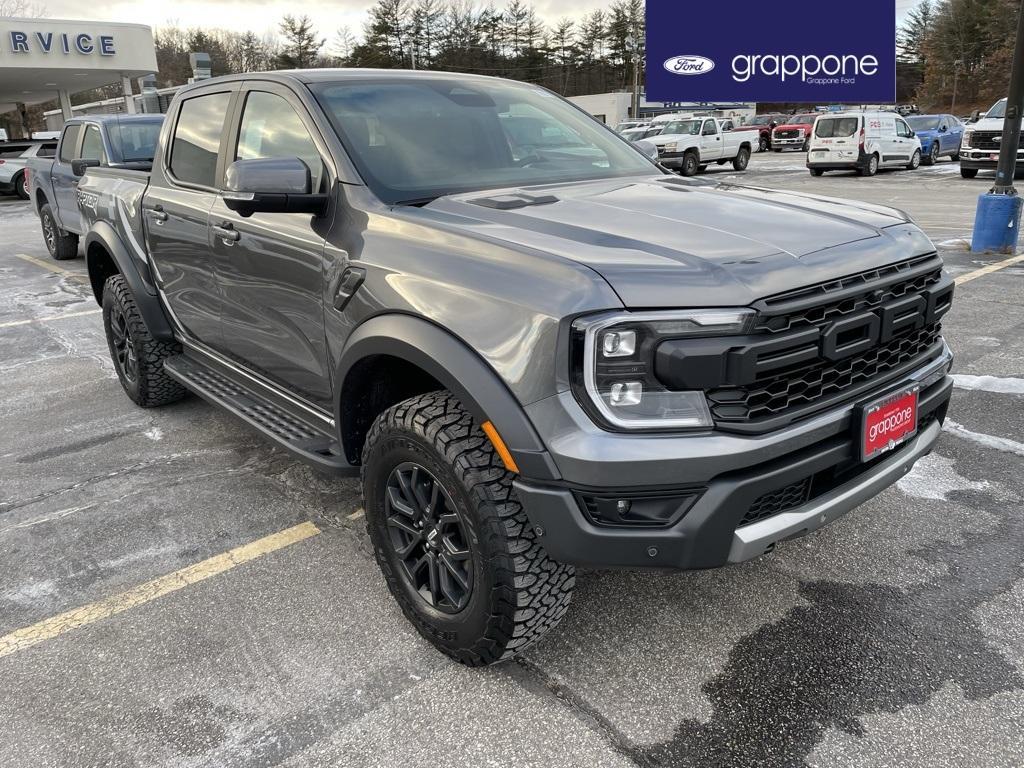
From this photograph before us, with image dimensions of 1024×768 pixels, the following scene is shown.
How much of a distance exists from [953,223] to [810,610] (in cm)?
1121

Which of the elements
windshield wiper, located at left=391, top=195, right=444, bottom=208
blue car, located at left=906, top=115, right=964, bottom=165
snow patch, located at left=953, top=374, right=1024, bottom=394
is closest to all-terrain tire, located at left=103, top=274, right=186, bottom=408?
windshield wiper, located at left=391, top=195, right=444, bottom=208

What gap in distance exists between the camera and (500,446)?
2107mm

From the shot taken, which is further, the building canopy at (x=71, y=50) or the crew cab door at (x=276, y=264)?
the building canopy at (x=71, y=50)

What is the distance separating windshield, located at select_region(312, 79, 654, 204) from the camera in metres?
2.93

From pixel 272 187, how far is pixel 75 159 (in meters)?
7.35

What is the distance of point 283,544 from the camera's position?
10.8ft

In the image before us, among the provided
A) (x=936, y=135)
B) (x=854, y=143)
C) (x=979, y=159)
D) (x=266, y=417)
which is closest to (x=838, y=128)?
(x=854, y=143)

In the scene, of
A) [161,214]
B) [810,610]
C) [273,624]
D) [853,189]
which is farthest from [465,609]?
[853,189]

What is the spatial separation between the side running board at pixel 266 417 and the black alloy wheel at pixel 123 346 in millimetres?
430

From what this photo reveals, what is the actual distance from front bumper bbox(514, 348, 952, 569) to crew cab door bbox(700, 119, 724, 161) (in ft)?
76.1

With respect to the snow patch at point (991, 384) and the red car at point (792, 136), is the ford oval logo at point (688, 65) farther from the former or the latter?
the snow patch at point (991, 384)

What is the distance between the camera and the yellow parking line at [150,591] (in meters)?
2.76

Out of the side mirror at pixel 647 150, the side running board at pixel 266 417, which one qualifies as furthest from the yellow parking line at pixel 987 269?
the side running board at pixel 266 417

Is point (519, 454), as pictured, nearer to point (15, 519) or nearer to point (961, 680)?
point (961, 680)
